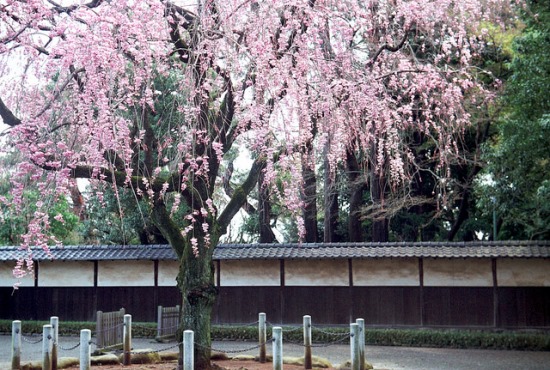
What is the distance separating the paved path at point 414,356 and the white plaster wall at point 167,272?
2.16 meters

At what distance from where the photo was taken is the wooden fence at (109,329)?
12.2 m

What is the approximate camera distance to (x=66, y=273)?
60.3 ft

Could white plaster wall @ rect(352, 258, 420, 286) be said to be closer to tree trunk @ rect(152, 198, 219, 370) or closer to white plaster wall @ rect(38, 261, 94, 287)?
white plaster wall @ rect(38, 261, 94, 287)

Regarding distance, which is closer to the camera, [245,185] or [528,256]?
[245,185]

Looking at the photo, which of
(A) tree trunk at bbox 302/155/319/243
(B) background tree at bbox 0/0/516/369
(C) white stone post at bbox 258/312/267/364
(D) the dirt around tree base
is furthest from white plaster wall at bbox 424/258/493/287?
(B) background tree at bbox 0/0/516/369

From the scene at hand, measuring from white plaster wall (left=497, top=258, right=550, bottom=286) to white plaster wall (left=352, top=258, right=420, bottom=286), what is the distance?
1.98 metres

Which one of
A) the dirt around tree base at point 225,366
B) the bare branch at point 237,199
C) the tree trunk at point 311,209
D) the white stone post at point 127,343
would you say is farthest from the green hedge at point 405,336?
the tree trunk at point 311,209

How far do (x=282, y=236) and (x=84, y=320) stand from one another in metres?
13.8

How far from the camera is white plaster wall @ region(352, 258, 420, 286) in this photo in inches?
650

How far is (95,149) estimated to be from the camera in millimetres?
7254

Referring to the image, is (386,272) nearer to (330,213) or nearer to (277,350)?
(330,213)

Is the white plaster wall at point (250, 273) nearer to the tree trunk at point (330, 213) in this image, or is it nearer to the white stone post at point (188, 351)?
the tree trunk at point (330, 213)

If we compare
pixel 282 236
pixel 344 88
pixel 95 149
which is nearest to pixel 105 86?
pixel 95 149

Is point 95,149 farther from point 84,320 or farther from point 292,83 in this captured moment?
point 84,320
